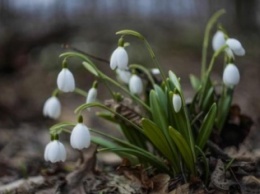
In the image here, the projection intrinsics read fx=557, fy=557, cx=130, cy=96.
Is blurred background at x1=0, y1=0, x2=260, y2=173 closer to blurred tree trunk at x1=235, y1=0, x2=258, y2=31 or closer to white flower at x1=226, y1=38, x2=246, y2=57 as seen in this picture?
blurred tree trunk at x1=235, y1=0, x2=258, y2=31

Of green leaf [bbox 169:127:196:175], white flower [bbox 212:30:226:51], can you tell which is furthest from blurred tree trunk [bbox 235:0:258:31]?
green leaf [bbox 169:127:196:175]

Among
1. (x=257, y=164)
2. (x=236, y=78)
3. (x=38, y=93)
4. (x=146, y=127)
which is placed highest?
(x=236, y=78)

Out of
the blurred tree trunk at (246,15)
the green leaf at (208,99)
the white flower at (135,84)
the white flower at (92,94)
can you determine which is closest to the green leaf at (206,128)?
the green leaf at (208,99)

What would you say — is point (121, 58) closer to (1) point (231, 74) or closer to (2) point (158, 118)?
(2) point (158, 118)

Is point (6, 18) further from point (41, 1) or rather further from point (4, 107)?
point (4, 107)

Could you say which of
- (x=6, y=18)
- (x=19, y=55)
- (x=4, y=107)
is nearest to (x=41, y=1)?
(x=6, y=18)

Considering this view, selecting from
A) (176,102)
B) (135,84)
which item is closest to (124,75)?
(135,84)
